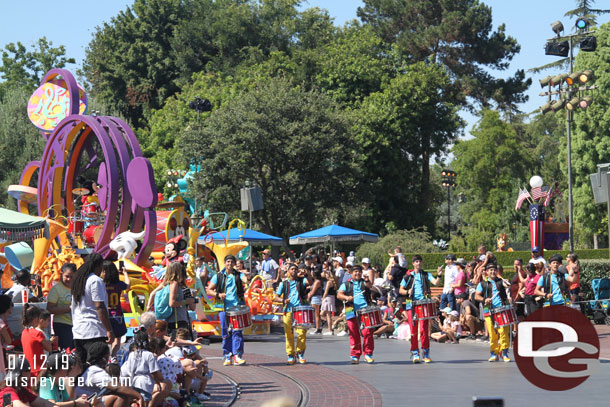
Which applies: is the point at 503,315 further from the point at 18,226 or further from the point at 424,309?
the point at 18,226

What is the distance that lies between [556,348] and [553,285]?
231 centimetres

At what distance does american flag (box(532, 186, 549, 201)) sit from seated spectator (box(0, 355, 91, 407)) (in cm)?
2441

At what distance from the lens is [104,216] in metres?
22.9

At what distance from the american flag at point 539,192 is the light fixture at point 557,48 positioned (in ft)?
20.1

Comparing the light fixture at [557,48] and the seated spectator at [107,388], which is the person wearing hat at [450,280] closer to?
the light fixture at [557,48]

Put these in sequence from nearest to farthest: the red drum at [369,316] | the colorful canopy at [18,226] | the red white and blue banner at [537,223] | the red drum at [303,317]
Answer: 1. the red drum at [369,316]
2. the red drum at [303,317]
3. the colorful canopy at [18,226]
4. the red white and blue banner at [537,223]

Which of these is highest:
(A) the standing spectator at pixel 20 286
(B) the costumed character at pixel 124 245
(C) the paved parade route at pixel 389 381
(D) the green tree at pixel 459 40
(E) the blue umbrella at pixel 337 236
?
(D) the green tree at pixel 459 40

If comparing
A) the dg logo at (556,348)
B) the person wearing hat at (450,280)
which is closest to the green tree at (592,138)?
the dg logo at (556,348)

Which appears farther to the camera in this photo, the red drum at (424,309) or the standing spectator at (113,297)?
the red drum at (424,309)

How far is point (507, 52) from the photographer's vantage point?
56906mm

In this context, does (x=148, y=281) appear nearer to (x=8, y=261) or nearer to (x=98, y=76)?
(x=8, y=261)

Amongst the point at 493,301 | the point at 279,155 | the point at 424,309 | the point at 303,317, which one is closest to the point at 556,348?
the point at 493,301

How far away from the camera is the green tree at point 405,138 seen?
147ft

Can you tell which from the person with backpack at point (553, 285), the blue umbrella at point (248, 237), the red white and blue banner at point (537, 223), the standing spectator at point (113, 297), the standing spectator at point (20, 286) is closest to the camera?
the standing spectator at point (113, 297)
